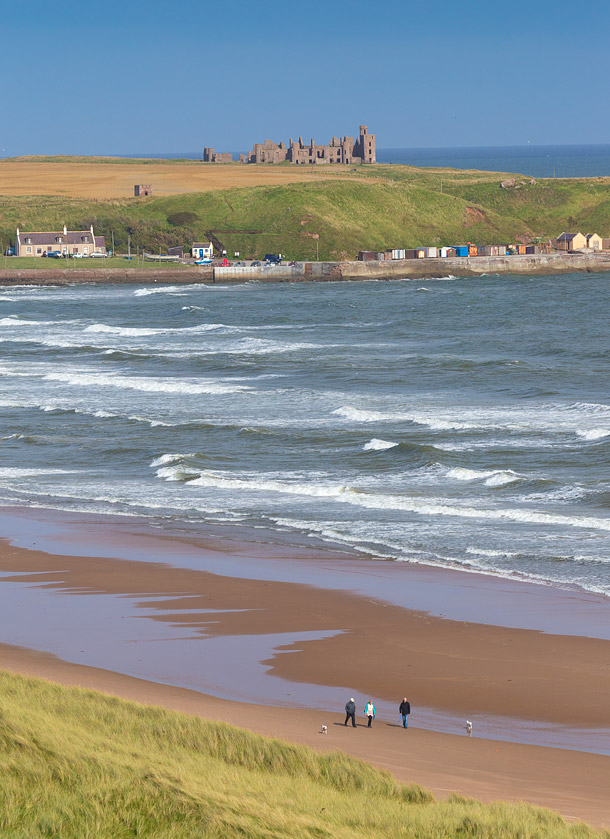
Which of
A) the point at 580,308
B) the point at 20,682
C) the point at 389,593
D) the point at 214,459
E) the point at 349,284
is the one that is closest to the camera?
the point at 20,682

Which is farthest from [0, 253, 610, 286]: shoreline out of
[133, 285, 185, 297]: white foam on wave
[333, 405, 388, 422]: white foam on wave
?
[333, 405, 388, 422]: white foam on wave

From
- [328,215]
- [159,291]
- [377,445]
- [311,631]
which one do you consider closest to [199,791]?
[311,631]

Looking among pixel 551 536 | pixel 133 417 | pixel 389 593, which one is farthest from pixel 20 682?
pixel 133 417

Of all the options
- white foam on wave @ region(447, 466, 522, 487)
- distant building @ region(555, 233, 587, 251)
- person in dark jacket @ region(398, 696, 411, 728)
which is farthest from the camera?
distant building @ region(555, 233, 587, 251)

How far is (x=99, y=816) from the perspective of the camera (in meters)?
13.2

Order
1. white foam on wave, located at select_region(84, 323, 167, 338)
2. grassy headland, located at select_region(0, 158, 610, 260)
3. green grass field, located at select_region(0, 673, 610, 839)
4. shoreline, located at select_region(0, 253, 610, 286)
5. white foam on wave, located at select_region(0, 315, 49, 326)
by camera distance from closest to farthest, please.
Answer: green grass field, located at select_region(0, 673, 610, 839) → white foam on wave, located at select_region(84, 323, 167, 338) → white foam on wave, located at select_region(0, 315, 49, 326) → shoreline, located at select_region(0, 253, 610, 286) → grassy headland, located at select_region(0, 158, 610, 260)

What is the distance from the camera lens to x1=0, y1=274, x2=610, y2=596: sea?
3428 centimetres

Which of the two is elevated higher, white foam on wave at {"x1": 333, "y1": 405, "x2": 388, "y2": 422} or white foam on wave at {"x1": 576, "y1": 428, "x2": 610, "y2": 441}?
white foam on wave at {"x1": 333, "y1": 405, "x2": 388, "y2": 422}

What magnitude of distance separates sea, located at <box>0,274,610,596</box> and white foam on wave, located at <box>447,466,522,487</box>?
0.10m

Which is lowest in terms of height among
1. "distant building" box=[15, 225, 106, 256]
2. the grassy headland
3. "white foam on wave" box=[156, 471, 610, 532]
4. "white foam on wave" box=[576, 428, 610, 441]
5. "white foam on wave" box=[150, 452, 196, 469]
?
"white foam on wave" box=[156, 471, 610, 532]

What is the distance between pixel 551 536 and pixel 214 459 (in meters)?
15.8

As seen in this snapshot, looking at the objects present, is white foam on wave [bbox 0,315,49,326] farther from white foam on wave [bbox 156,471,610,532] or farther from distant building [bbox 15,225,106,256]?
white foam on wave [bbox 156,471,610,532]

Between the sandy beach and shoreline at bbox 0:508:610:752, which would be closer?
the sandy beach

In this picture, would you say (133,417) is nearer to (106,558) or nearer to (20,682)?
(106,558)
